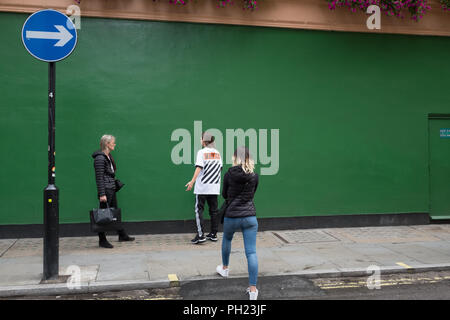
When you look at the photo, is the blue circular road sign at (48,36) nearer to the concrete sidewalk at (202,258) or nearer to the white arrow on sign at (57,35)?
the white arrow on sign at (57,35)

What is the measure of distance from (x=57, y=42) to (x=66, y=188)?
321cm

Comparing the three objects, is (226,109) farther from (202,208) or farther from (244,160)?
(244,160)

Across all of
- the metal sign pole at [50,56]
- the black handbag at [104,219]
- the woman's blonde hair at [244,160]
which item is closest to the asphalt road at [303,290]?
the metal sign pole at [50,56]

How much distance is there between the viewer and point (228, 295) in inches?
192

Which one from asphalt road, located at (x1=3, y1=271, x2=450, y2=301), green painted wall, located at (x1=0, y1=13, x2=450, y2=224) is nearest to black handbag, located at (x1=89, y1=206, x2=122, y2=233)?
green painted wall, located at (x1=0, y1=13, x2=450, y2=224)

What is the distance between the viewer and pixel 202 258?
6352 mm

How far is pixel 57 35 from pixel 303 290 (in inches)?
179

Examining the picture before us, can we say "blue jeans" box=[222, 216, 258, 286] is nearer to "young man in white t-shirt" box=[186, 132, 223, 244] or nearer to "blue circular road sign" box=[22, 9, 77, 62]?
"young man in white t-shirt" box=[186, 132, 223, 244]

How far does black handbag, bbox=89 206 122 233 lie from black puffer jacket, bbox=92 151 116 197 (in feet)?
0.97

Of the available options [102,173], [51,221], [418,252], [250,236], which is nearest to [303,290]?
[250,236]

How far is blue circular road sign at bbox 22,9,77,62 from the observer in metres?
5.32

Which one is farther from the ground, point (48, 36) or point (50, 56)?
point (48, 36)

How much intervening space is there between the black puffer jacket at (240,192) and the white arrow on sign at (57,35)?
2.85 meters
